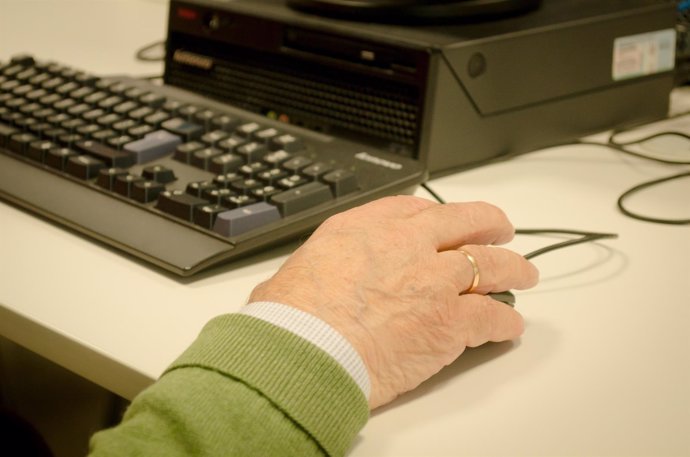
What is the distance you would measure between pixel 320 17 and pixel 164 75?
0.76ft

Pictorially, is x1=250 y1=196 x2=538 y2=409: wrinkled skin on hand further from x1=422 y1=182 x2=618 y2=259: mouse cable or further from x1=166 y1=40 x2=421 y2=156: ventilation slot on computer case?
x1=166 y1=40 x2=421 y2=156: ventilation slot on computer case

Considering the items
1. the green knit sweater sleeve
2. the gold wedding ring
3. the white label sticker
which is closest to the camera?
the green knit sweater sleeve

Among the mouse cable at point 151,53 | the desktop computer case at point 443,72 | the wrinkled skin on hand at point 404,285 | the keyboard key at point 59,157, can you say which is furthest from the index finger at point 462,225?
the mouse cable at point 151,53

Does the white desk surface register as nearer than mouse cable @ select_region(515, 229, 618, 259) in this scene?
Yes

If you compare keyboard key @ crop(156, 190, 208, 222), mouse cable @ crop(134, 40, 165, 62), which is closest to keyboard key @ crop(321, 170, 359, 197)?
keyboard key @ crop(156, 190, 208, 222)

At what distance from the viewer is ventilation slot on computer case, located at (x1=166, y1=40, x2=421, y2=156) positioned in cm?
88

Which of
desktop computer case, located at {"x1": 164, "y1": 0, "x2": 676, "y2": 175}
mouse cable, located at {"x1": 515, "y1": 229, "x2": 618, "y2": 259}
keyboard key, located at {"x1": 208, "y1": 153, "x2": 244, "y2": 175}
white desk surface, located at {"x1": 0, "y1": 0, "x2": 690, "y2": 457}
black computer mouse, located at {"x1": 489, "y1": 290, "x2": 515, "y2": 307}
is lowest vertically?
white desk surface, located at {"x1": 0, "y1": 0, "x2": 690, "y2": 457}

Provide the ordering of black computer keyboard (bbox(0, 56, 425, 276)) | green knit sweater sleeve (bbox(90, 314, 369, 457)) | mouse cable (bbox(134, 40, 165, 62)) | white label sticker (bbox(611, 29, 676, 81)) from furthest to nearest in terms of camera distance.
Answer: mouse cable (bbox(134, 40, 165, 62)), white label sticker (bbox(611, 29, 676, 81)), black computer keyboard (bbox(0, 56, 425, 276)), green knit sweater sleeve (bbox(90, 314, 369, 457))

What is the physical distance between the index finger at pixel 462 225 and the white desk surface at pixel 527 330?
0.06 m

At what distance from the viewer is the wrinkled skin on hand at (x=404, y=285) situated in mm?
561

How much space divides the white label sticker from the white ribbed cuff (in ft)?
1.87

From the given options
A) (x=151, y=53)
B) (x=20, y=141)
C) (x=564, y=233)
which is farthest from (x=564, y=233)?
(x=151, y=53)

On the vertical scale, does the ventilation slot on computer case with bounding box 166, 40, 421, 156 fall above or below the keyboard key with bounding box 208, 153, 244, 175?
above

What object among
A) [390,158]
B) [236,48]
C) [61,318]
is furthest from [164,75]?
[61,318]
